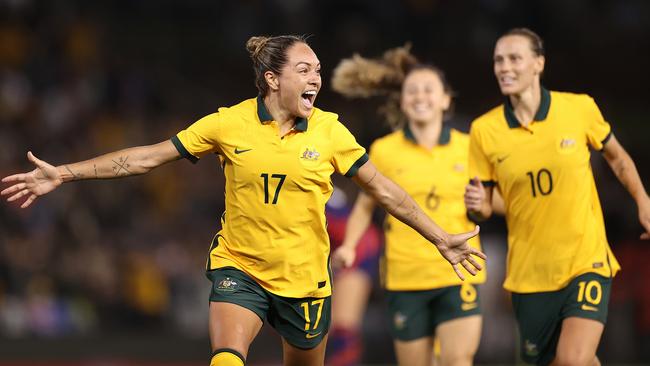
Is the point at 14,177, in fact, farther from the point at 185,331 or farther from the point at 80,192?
the point at 80,192

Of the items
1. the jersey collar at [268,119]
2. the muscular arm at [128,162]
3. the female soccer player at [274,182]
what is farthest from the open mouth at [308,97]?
the muscular arm at [128,162]

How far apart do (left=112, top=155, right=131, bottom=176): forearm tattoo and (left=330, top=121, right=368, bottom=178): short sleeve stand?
1.04m

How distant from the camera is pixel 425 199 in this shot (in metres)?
7.69

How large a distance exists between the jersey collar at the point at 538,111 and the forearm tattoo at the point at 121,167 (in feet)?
7.48

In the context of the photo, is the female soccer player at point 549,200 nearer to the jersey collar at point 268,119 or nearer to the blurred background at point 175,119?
the jersey collar at point 268,119

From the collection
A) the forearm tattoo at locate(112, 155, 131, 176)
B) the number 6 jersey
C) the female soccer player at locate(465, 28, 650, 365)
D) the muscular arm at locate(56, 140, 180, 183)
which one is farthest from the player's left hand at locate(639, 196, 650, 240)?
the forearm tattoo at locate(112, 155, 131, 176)

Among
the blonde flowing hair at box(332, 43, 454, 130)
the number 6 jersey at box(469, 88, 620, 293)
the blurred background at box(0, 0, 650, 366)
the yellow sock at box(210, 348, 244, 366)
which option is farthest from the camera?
the blurred background at box(0, 0, 650, 366)

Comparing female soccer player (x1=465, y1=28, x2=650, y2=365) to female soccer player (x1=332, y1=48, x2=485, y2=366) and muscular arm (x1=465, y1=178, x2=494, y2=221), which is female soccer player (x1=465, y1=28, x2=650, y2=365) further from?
female soccer player (x1=332, y1=48, x2=485, y2=366)

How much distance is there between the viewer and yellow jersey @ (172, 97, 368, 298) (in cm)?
595

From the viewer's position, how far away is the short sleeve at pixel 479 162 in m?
6.99

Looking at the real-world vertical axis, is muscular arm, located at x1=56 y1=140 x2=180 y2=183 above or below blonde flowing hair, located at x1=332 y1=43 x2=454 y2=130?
below

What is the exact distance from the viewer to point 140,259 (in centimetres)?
1402

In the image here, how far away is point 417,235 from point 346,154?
187 centimetres

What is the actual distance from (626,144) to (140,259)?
6.75 m
